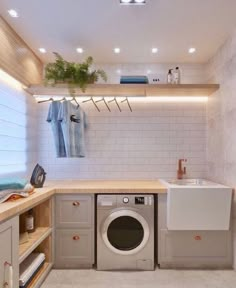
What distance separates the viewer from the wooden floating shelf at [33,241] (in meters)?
2.15

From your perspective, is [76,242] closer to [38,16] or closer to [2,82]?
[2,82]

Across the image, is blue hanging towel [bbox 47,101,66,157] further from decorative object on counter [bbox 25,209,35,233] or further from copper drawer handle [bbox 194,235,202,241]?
copper drawer handle [bbox 194,235,202,241]

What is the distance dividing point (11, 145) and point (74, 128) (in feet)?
2.63

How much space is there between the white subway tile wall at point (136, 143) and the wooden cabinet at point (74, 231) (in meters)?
0.77

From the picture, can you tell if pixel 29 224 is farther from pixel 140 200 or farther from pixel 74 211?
pixel 140 200

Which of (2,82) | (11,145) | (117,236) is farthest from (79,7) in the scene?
(117,236)

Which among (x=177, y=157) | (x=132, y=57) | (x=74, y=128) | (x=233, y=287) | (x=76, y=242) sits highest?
(x=132, y=57)

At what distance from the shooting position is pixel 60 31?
9.11ft

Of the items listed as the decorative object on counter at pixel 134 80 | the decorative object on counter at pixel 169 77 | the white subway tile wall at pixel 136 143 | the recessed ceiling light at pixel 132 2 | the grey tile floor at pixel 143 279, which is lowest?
the grey tile floor at pixel 143 279

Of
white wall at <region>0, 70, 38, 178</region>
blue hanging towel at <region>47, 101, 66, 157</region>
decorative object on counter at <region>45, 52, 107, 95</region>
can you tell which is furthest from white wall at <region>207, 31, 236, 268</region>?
white wall at <region>0, 70, 38, 178</region>

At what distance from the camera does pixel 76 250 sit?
2857 mm

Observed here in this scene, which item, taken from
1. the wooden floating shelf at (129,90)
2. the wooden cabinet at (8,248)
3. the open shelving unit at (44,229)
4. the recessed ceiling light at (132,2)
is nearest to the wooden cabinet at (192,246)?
the open shelving unit at (44,229)

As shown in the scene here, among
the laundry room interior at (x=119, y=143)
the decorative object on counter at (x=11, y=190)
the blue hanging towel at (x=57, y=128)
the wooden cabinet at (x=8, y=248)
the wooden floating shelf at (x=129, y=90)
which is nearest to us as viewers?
the wooden cabinet at (x=8, y=248)

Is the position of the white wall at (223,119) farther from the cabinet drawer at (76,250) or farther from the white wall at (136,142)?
the cabinet drawer at (76,250)
